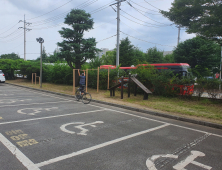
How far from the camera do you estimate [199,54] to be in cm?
2683

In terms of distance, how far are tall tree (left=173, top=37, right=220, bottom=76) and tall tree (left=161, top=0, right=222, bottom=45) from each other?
1782 centimetres

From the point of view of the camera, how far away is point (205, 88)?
10180 millimetres

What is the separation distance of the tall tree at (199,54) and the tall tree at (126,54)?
7.64m

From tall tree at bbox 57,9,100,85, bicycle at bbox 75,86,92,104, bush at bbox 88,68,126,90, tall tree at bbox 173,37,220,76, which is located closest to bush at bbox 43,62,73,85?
tall tree at bbox 57,9,100,85

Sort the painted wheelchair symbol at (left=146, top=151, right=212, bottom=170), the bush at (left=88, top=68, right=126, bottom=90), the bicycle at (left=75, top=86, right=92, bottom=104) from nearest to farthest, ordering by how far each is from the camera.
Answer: the painted wheelchair symbol at (left=146, top=151, right=212, bottom=170) < the bicycle at (left=75, top=86, right=92, bottom=104) < the bush at (left=88, top=68, right=126, bottom=90)

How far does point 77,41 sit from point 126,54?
14939mm

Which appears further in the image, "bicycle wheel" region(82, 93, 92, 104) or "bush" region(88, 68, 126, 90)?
"bush" region(88, 68, 126, 90)

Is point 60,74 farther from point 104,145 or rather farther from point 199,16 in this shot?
point 104,145

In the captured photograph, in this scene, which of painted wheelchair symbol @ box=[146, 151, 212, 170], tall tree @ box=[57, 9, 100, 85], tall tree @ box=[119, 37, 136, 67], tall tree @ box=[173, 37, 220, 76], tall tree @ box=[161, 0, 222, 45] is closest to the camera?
painted wheelchair symbol @ box=[146, 151, 212, 170]

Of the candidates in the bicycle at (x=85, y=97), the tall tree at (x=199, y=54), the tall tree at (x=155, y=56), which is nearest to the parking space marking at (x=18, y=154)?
the bicycle at (x=85, y=97)

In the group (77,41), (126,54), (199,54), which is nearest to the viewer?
(77,41)

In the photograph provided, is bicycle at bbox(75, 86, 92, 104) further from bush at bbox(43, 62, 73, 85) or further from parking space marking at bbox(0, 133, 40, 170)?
bush at bbox(43, 62, 73, 85)

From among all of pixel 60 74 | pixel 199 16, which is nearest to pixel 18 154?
pixel 199 16

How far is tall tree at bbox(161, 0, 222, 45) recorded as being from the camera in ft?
26.8
